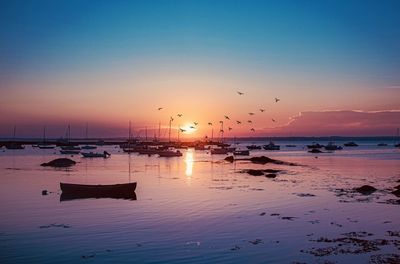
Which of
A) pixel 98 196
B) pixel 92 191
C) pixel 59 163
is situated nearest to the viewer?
pixel 98 196

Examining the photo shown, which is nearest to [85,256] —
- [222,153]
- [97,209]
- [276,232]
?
[276,232]

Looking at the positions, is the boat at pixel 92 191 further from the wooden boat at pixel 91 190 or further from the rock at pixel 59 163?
the rock at pixel 59 163

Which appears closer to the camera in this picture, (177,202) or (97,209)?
(97,209)

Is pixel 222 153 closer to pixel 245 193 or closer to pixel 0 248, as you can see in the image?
pixel 245 193

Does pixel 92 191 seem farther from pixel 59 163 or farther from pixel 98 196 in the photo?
pixel 59 163

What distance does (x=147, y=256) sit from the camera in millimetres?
18891

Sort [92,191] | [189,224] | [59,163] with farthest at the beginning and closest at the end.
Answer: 1. [59,163]
2. [92,191]
3. [189,224]

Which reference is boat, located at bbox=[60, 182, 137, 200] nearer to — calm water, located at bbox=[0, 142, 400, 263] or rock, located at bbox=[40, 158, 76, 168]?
calm water, located at bbox=[0, 142, 400, 263]

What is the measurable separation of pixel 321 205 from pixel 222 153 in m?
106

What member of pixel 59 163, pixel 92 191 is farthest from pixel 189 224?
pixel 59 163

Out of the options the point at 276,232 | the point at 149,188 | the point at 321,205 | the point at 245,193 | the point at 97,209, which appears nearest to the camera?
the point at 276,232

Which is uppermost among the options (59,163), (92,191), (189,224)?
(59,163)

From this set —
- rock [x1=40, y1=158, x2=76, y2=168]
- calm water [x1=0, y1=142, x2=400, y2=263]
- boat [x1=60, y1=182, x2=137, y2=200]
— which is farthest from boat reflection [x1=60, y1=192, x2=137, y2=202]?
rock [x1=40, y1=158, x2=76, y2=168]

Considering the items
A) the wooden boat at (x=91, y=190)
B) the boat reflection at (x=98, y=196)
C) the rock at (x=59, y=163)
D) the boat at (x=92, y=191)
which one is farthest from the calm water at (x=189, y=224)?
the rock at (x=59, y=163)
